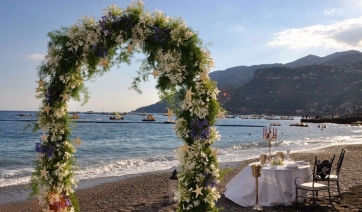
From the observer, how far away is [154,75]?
Answer: 561 cm

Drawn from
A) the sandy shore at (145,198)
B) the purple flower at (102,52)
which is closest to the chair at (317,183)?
the sandy shore at (145,198)

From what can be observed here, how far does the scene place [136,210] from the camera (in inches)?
331

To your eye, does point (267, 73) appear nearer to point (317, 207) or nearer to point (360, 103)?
point (360, 103)

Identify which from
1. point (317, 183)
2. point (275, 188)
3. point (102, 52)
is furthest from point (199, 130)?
point (317, 183)

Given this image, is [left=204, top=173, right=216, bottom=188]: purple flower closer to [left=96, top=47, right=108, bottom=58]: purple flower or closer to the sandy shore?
the sandy shore

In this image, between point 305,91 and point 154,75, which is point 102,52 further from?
point 305,91

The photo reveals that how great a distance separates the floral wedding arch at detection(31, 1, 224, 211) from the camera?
543 cm

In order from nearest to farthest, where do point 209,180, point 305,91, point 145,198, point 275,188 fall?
point 209,180 < point 275,188 < point 145,198 < point 305,91

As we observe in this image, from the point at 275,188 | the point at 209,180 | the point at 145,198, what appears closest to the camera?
the point at 209,180

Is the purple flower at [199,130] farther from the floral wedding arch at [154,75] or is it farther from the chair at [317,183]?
the chair at [317,183]

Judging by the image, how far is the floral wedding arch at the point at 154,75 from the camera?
17.8 ft

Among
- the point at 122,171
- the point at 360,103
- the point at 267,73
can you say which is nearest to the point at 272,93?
the point at 267,73

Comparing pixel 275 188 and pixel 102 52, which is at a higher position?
pixel 102 52

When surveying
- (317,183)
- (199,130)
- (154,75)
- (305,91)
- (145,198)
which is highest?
(305,91)
